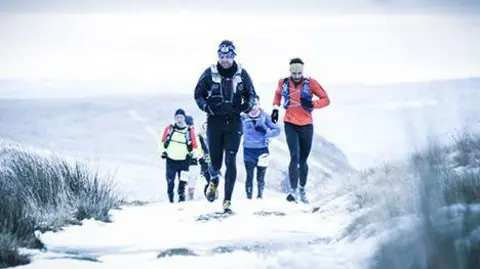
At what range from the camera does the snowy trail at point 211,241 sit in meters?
4.61

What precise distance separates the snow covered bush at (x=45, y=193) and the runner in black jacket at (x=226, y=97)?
3.71 feet

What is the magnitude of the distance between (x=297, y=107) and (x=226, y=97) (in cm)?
156

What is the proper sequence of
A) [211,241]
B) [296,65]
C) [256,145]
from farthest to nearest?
[256,145], [296,65], [211,241]

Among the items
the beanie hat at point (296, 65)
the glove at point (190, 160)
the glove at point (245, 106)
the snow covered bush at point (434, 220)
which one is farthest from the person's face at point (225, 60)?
the glove at point (190, 160)

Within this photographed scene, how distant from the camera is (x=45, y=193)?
273 inches

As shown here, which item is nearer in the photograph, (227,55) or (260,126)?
(227,55)

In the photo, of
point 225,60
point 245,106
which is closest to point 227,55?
point 225,60

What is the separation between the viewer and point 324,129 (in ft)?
47.5

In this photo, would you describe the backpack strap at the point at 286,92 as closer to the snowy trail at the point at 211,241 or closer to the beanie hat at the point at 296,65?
the beanie hat at the point at 296,65

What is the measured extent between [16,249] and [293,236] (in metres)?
2.04

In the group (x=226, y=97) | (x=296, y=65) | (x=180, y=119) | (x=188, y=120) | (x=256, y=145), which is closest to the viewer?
(x=226, y=97)

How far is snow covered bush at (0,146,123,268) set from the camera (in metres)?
5.41

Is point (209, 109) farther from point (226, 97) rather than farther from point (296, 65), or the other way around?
point (296, 65)

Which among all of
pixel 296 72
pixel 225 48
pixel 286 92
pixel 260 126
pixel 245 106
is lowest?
pixel 260 126
